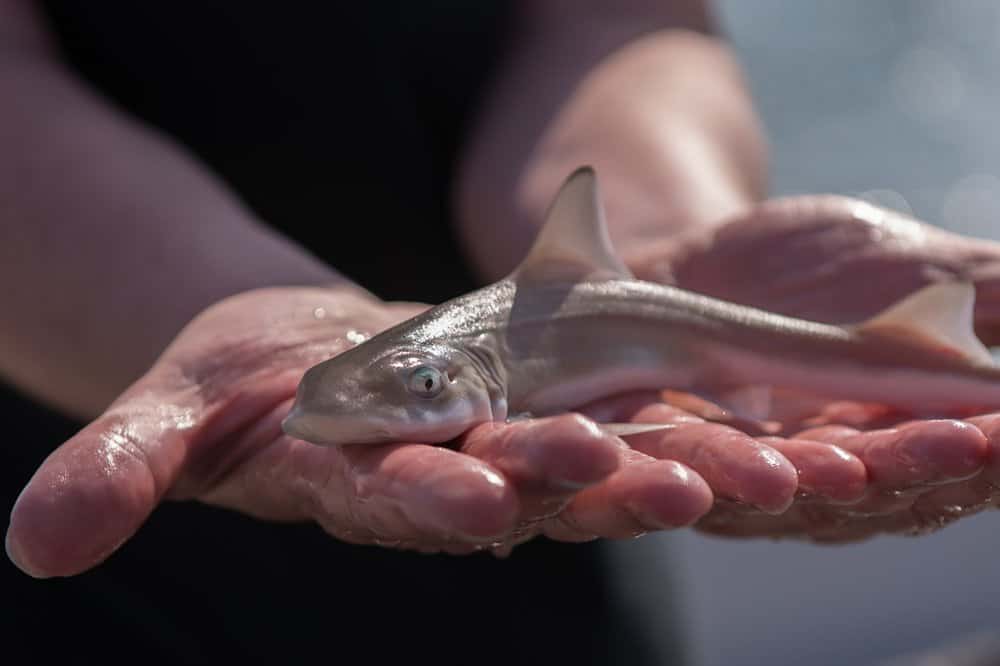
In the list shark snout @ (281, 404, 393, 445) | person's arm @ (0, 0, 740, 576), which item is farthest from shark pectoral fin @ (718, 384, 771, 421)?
shark snout @ (281, 404, 393, 445)

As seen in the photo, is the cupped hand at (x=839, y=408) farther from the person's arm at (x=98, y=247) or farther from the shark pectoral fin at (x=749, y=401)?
the person's arm at (x=98, y=247)

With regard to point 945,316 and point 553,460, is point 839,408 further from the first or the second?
point 553,460

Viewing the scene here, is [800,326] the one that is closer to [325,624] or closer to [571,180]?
[571,180]

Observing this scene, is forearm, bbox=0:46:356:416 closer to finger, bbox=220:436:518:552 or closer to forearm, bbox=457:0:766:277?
finger, bbox=220:436:518:552

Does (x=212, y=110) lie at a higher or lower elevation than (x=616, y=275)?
higher

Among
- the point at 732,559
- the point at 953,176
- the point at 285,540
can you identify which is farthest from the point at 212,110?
the point at 953,176

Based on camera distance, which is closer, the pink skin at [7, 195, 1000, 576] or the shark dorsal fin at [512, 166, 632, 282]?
the pink skin at [7, 195, 1000, 576]

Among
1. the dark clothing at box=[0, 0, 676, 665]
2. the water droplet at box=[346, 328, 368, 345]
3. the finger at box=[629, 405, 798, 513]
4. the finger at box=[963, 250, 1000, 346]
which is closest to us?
the finger at box=[629, 405, 798, 513]
